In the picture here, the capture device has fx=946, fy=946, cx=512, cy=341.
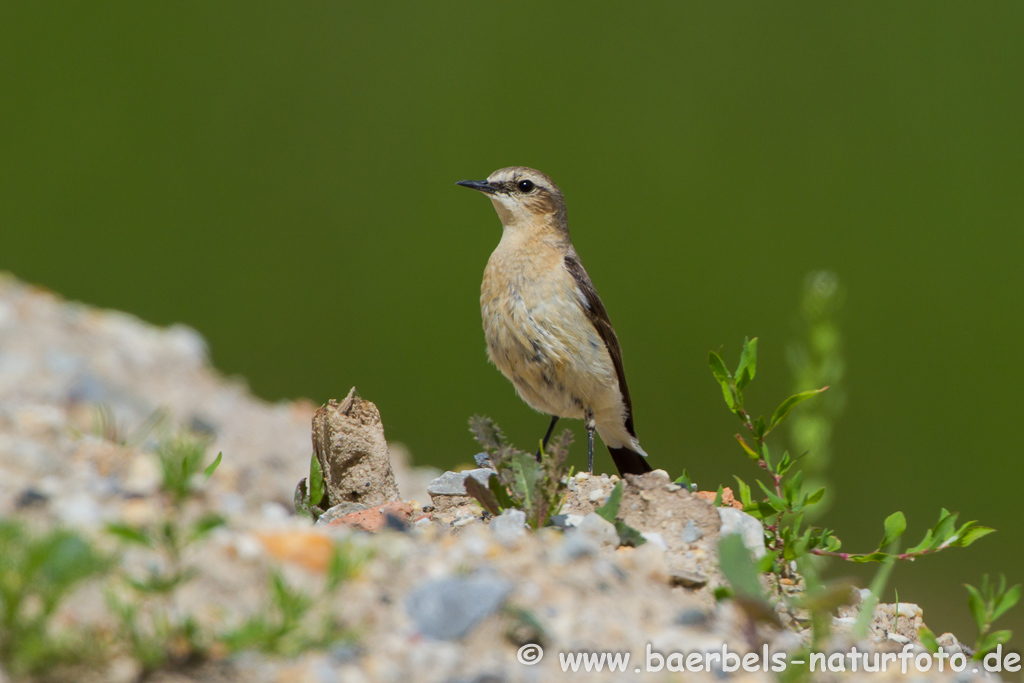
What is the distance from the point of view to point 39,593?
153cm

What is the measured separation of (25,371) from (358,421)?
226 cm

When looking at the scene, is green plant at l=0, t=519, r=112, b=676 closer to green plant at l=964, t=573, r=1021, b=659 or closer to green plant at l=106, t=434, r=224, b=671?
green plant at l=106, t=434, r=224, b=671

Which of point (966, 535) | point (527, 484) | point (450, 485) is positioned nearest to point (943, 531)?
point (966, 535)

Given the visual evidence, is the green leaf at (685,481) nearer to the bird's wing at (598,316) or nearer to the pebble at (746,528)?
the pebble at (746,528)

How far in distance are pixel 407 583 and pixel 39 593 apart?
2.13 ft

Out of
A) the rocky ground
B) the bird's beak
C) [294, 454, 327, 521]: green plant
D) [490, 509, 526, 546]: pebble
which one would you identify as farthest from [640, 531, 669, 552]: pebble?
the bird's beak

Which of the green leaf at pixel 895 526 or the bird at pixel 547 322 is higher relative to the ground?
the bird at pixel 547 322

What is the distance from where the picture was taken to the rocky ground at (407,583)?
1.60 m

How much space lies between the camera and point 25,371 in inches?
179

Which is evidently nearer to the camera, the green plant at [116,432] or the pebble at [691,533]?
the pebble at [691,533]

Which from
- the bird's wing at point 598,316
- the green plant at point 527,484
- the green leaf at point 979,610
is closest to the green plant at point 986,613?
the green leaf at point 979,610

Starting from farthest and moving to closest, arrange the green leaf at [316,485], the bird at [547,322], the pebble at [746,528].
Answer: the bird at [547,322] < the green leaf at [316,485] < the pebble at [746,528]

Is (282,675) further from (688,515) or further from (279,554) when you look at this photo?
(688,515)

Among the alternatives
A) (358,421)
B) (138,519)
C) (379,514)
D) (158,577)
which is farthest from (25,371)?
(158,577)
